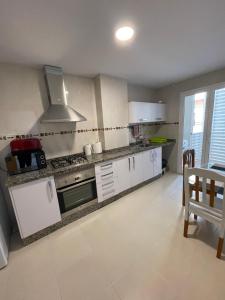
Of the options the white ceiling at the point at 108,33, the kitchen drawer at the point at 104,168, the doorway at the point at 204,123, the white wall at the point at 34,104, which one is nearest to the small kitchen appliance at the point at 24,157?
the white wall at the point at 34,104

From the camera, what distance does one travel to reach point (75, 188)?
203cm

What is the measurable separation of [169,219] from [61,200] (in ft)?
5.07

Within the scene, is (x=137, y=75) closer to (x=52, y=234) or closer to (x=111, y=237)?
(x=111, y=237)

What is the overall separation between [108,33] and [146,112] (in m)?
2.07

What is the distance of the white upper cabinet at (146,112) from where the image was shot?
304 centimetres

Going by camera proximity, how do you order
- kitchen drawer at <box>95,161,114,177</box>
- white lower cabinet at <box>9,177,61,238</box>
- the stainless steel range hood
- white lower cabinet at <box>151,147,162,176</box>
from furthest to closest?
white lower cabinet at <box>151,147,162,176</box> < kitchen drawer at <box>95,161,114,177</box> < the stainless steel range hood < white lower cabinet at <box>9,177,61,238</box>

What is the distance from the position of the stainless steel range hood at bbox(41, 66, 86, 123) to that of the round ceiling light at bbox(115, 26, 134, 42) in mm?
1084

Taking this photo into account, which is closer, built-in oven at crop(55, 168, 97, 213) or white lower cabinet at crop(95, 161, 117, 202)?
built-in oven at crop(55, 168, 97, 213)

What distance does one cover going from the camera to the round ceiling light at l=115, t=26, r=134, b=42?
1348 mm

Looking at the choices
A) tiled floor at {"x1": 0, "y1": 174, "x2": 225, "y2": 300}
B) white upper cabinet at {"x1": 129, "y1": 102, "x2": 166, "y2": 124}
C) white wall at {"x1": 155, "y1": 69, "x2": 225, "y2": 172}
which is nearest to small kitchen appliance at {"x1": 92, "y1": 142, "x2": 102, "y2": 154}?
white upper cabinet at {"x1": 129, "y1": 102, "x2": 166, "y2": 124}

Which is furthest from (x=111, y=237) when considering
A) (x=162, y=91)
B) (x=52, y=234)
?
(x=162, y=91)

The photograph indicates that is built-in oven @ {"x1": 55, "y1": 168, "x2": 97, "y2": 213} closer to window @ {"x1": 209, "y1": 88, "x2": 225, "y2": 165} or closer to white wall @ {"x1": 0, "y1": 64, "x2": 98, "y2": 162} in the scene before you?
white wall @ {"x1": 0, "y1": 64, "x2": 98, "y2": 162}

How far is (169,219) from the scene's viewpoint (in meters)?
2.00

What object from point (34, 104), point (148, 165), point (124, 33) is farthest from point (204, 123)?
point (34, 104)
